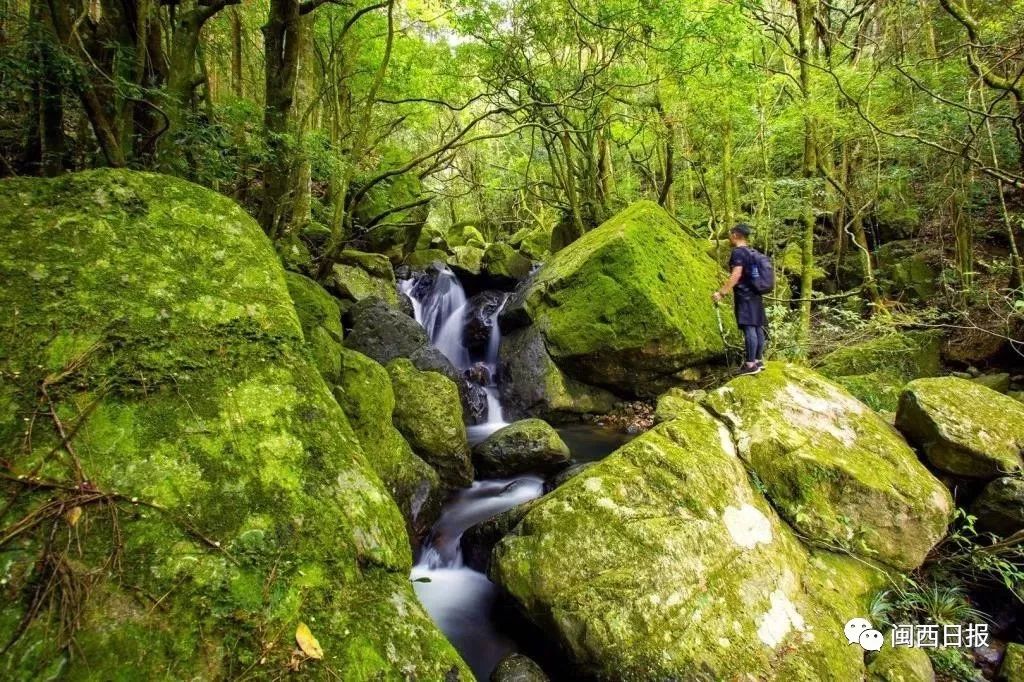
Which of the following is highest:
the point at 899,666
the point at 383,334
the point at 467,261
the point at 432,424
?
the point at 467,261

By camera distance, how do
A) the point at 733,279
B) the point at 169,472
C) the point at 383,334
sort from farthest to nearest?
the point at 383,334 → the point at 733,279 → the point at 169,472

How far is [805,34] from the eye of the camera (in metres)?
8.50

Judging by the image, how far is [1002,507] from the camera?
4.44m

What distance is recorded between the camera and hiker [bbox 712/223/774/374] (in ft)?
18.8

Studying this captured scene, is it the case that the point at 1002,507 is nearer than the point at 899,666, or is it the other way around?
the point at 899,666

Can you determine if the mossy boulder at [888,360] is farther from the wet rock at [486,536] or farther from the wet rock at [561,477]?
the wet rock at [486,536]

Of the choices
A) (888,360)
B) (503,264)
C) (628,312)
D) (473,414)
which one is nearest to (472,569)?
(473,414)

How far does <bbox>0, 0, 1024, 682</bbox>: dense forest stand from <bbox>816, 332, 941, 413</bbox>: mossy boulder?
0.17ft

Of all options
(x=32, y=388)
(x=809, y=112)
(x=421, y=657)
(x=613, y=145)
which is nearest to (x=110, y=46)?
(x=32, y=388)

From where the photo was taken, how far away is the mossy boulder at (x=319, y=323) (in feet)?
15.5

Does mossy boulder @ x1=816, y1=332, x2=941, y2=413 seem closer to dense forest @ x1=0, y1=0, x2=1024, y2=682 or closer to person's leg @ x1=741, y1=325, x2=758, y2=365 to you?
dense forest @ x1=0, y1=0, x2=1024, y2=682

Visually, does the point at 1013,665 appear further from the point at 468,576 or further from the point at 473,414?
the point at 473,414

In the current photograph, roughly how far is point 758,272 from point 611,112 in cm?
877

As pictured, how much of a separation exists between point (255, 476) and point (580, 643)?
234 cm
